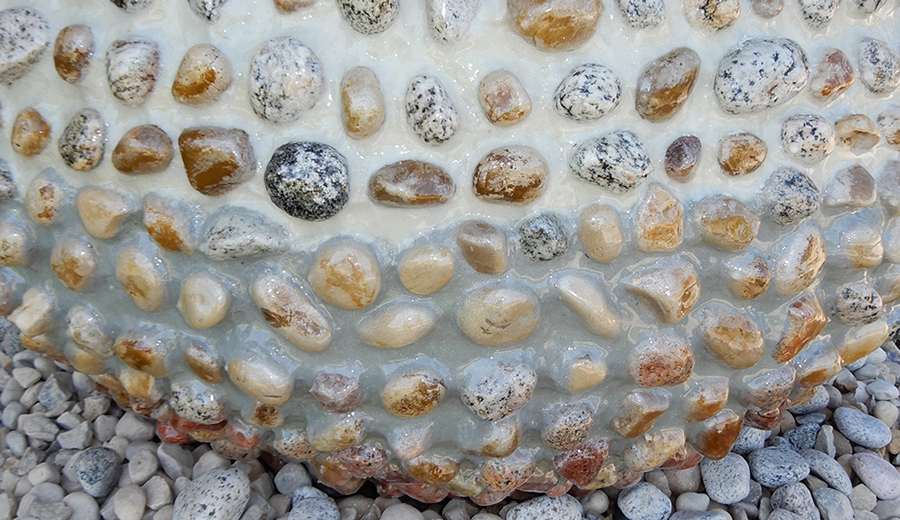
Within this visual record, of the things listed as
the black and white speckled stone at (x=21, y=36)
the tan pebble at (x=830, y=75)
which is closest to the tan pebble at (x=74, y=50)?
the black and white speckled stone at (x=21, y=36)

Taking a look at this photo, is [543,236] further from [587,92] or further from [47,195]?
[47,195]

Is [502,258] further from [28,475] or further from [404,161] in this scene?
[28,475]

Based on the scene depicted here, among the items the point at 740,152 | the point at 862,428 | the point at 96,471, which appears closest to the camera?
the point at 740,152

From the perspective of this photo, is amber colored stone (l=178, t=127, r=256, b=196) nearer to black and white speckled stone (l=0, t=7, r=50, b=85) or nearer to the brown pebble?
black and white speckled stone (l=0, t=7, r=50, b=85)

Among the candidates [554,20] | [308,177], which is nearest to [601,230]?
[554,20]

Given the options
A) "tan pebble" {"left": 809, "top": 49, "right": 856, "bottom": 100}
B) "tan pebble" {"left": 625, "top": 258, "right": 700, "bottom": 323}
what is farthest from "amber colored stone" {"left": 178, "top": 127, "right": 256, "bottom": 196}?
"tan pebble" {"left": 809, "top": 49, "right": 856, "bottom": 100}
